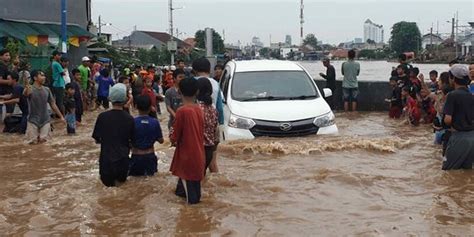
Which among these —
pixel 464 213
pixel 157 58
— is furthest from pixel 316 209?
pixel 157 58

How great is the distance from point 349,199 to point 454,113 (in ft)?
6.21

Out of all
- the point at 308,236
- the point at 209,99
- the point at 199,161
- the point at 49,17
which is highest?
the point at 49,17

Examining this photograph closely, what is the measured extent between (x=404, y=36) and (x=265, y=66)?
273 feet

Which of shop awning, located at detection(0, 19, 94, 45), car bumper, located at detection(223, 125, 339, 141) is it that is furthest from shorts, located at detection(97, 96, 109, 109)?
car bumper, located at detection(223, 125, 339, 141)

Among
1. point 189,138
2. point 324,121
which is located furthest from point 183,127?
point 324,121

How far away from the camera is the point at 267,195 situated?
6.86 metres

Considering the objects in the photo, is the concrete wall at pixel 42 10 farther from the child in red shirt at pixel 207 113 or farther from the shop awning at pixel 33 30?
the child in red shirt at pixel 207 113

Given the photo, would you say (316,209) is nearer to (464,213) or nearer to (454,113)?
(464,213)

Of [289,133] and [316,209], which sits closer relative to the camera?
[316,209]

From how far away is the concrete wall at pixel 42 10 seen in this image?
24.0m

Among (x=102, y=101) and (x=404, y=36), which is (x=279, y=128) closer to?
(x=102, y=101)

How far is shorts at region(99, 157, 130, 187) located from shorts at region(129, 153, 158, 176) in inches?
7.3

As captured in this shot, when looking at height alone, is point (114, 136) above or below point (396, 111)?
above

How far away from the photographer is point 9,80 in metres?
12.4
